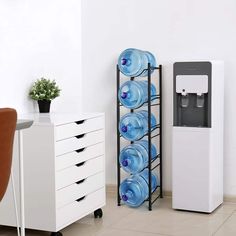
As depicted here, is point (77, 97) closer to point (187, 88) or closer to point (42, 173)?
point (187, 88)

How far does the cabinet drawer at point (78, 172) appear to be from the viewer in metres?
3.60

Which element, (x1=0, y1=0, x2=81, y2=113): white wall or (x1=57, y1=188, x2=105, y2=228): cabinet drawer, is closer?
(x1=57, y1=188, x2=105, y2=228): cabinet drawer

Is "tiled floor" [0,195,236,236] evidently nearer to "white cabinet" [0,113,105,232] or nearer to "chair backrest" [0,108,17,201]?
"white cabinet" [0,113,105,232]

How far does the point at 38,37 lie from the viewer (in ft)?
14.1

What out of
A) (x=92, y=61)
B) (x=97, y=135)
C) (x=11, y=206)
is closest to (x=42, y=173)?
(x=11, y=206)

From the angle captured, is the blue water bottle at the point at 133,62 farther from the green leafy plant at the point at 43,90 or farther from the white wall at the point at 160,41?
the green leafy plant at the point at 43,90

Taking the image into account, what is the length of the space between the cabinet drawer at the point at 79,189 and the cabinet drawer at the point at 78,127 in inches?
13.7

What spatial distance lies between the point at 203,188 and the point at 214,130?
450 millimetres

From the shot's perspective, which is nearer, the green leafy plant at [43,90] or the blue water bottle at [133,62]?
the green leafy plant at [43,90]

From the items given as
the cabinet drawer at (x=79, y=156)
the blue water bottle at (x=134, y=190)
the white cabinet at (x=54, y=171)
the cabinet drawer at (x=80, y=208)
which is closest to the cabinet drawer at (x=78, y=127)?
the white cabinet at (x=54, y=171)

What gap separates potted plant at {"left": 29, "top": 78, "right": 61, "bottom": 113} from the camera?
412 centimetres

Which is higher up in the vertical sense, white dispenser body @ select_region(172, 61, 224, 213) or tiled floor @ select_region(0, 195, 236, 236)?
white dispenser body @ select_region(172, 61, 224, 213)

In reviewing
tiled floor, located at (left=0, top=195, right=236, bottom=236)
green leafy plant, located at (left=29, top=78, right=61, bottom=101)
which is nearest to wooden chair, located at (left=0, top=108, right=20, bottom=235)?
tiled floor, located at (left=0, top=195, right=236, bottom=236)

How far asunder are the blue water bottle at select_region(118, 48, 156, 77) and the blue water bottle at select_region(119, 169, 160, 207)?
0.84 meters
